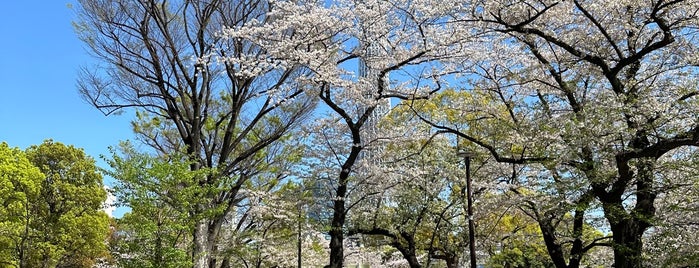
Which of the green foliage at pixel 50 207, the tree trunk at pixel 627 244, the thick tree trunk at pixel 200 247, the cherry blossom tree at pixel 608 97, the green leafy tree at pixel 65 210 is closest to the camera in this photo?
the cherry blossom tree at pixel 608 97

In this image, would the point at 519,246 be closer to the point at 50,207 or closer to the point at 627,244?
the point at 627,244


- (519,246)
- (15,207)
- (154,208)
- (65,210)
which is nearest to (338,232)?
(154,208)

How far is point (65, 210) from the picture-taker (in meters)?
18.9

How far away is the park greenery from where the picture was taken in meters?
9.10

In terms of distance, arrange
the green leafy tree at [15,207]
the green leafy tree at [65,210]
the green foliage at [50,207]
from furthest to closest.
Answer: the green leafy tree at [65,210], the green foliage at [50,207], the green leafy tree at [15,207]

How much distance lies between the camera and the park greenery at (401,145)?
910 cm

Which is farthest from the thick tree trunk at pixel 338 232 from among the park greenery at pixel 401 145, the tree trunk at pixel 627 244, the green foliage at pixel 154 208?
the tree trunk at pixel 627 244

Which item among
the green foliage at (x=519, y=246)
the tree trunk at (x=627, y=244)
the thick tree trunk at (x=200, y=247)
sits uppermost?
the green foliage at (x=519, y=246)

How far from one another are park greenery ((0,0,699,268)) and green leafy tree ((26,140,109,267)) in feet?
0.24

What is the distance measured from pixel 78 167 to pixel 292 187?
885 cm

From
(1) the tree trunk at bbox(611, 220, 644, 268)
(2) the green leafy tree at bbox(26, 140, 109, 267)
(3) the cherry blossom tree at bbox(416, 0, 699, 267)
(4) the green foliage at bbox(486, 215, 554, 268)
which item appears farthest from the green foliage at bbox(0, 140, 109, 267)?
(1) the tree trunk at bbox(611, 220, 644, 268)

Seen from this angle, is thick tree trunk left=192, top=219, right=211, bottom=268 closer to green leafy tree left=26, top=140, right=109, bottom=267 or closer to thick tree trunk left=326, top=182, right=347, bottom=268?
thick tree trunk left=326, top=182, right=347, bottom=268

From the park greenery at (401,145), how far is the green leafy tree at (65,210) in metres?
0.07

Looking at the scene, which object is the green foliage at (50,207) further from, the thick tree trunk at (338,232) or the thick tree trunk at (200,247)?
the thick tree trunk at (338,232)
